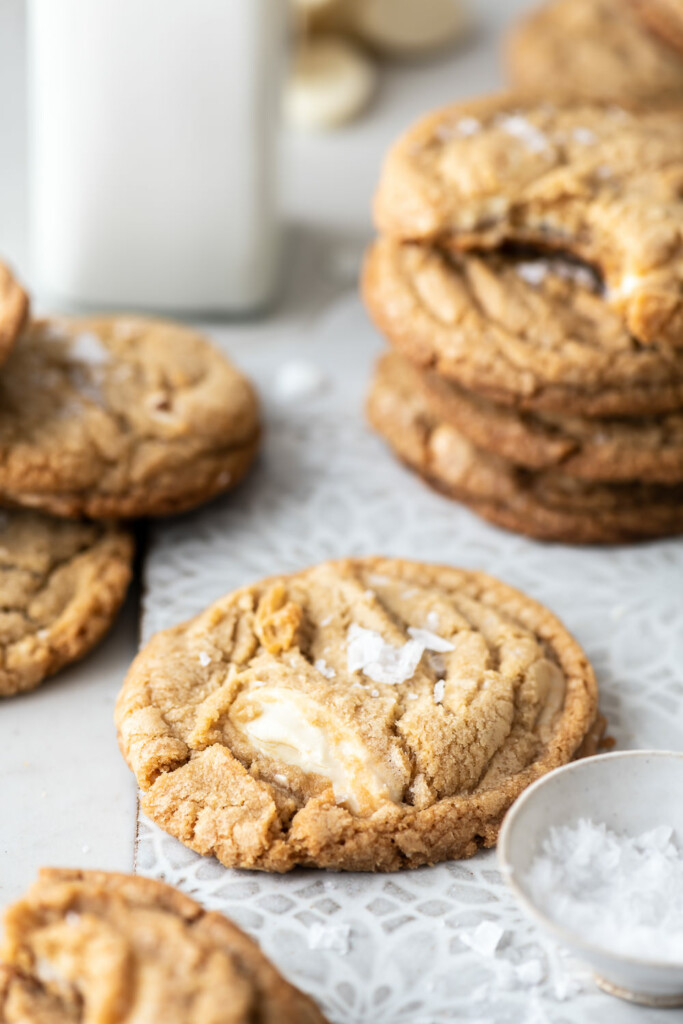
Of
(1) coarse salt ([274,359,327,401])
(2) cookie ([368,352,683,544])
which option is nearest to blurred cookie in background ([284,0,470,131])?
(1) coarse salt ([274,359,327,401])

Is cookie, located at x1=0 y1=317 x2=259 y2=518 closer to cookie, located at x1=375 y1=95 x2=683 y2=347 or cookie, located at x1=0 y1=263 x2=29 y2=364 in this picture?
cookie, located at x1=0 y1=263 x2=29 y2=364

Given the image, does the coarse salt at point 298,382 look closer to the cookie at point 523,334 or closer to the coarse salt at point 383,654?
the cookie at point 523,334

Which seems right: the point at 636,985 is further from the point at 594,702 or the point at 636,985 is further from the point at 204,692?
the point at 204,692

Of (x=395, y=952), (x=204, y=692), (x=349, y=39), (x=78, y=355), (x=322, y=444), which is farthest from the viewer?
(x=349, y=39)

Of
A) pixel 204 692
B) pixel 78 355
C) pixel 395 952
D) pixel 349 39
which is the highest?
pixel 349 39

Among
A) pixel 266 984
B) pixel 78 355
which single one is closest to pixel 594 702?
pixel 266 984

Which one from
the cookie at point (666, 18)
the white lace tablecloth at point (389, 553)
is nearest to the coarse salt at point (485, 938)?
the white lace tablecloth at point (389, 553)
